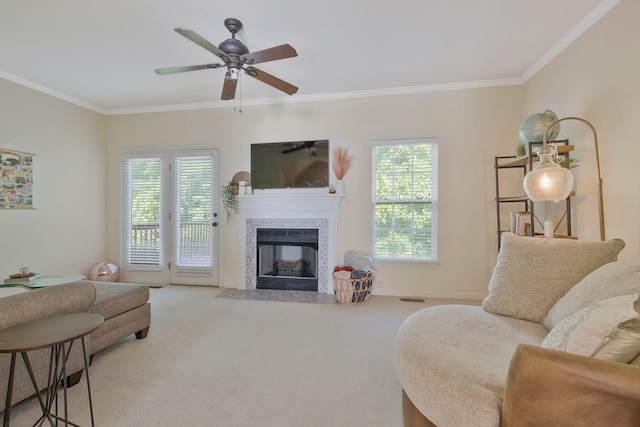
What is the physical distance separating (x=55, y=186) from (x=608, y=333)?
18.1 ft

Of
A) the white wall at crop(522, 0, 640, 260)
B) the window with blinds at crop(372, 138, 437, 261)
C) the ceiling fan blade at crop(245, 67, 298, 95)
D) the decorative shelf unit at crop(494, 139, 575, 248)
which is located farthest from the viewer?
the window with blinds at crop(372, 138, 437, 261)

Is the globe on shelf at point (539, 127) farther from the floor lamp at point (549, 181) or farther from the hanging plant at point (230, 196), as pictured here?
the hanging plant at point (230, 196)

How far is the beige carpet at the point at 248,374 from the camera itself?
1.55 metres

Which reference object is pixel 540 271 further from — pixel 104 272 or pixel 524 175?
pixel 104 272

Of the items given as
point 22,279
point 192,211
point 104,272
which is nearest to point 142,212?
point 192,211

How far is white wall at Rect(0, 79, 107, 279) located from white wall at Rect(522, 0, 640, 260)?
6159 mm

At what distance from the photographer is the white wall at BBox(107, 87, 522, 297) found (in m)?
3.61

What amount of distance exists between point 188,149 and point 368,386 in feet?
13.3

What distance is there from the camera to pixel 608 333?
2.98 feet

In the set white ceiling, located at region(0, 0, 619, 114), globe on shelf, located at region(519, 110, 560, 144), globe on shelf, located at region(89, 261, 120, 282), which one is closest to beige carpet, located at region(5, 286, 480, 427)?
globe on shelf, located at region(89, 261, 120, 282)

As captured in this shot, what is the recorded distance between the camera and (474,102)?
3.63 m

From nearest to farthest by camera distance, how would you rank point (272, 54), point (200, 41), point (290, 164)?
point (200, 41), point (272, 54), point (290, 164)

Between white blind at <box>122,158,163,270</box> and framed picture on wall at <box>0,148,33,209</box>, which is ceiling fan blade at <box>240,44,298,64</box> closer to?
white blind at <box>122,158,163,270</box>

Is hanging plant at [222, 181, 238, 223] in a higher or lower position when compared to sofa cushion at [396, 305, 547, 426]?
higher
